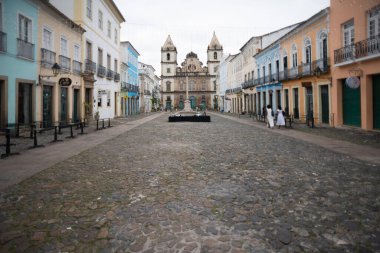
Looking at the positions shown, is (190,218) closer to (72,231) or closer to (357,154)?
(72,231)

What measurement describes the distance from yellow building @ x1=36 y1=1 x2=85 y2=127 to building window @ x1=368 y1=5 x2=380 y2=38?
51.0ft

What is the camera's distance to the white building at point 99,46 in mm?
20500

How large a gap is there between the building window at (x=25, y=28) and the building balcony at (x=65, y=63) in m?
3.06

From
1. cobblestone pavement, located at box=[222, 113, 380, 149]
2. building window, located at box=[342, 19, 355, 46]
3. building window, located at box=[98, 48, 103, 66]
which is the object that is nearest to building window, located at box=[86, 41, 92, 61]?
building window, located at box=[98, 48, 103, 66]

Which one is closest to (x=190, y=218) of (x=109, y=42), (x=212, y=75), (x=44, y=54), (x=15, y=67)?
(x=15, y=67)

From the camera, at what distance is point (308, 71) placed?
19.9m

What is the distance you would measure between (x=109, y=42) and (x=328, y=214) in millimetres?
26644

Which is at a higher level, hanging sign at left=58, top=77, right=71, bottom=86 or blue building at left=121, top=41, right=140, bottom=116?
blue building at left=121, top=41, right=140, bottom=116

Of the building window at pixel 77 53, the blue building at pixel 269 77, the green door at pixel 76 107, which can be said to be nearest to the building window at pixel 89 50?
the building window at pixel 77 53

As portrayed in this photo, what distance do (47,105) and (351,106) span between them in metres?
17.3

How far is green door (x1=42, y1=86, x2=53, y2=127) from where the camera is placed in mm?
16031

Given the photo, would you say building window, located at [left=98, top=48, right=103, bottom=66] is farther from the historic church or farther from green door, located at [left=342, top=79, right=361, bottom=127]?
the historic church

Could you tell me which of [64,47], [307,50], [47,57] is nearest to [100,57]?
[64,47]

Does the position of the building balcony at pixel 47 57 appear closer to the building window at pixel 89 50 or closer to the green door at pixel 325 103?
the building window at pixel 89 50
